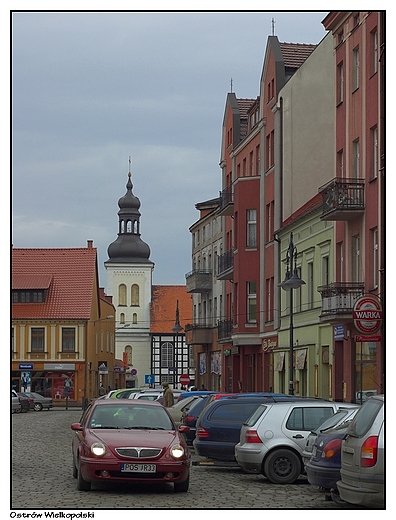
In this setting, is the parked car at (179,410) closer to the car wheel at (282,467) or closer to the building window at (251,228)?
the car wheel at (282,467)

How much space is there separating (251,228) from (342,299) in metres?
20.7

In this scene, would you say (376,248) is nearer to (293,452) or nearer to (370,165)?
(370,165)

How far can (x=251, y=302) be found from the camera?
52250mm

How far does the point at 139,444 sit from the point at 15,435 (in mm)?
21426

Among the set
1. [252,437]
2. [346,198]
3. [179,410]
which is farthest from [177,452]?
[346,198]

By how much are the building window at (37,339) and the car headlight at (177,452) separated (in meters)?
69.0

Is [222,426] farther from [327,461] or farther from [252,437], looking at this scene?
[327,461]

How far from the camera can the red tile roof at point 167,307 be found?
465 ft

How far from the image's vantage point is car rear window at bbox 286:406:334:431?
62.2 ft

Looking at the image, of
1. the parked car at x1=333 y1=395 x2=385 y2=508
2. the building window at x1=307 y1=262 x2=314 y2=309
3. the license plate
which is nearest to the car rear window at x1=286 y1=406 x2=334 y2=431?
the license plate
